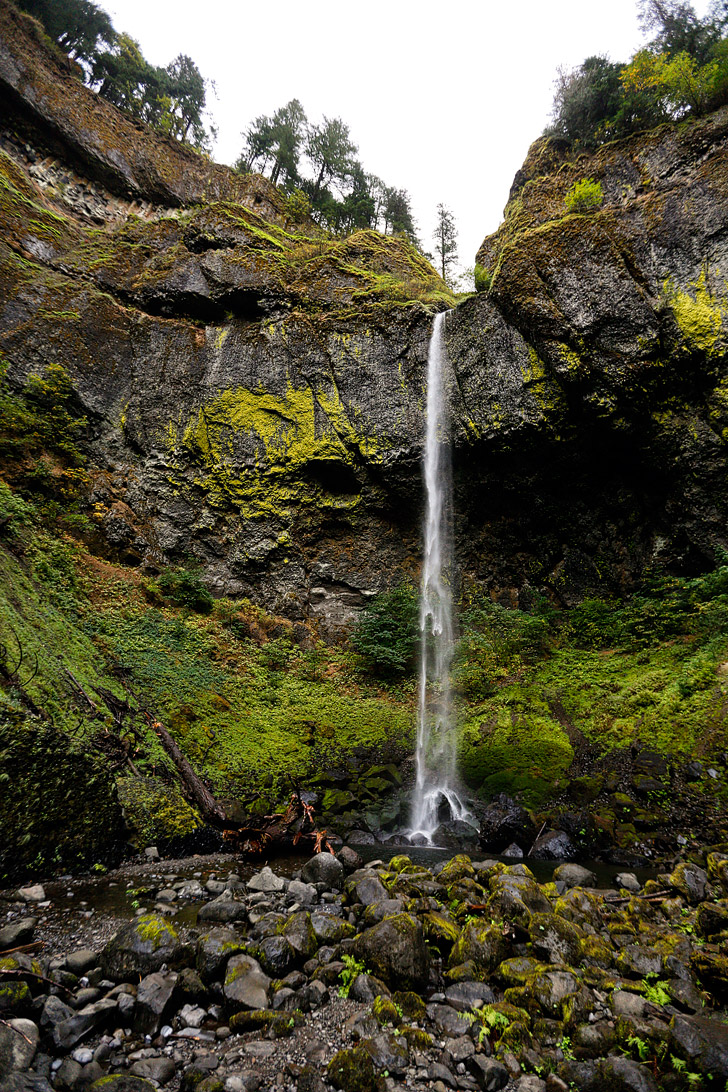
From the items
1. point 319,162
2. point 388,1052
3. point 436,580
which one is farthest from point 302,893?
point 319,162

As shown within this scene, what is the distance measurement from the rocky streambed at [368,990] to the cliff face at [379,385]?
951 cm

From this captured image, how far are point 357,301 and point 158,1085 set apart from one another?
16.4 metres

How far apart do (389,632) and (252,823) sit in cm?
685

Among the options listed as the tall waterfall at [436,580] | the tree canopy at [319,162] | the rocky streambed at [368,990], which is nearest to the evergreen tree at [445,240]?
the tree canopy at [319,162]

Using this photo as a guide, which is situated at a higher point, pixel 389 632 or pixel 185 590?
pixel 185 590

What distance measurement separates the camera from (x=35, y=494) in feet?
35.9

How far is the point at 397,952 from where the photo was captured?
10.8 ft

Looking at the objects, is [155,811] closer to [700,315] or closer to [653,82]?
[700,315]

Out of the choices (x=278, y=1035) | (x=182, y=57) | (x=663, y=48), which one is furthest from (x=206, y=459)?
(x=182, y=57)

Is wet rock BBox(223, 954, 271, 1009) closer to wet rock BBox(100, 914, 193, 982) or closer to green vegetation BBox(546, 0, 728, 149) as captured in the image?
wet rock BBox(100, 914, 193, 982)

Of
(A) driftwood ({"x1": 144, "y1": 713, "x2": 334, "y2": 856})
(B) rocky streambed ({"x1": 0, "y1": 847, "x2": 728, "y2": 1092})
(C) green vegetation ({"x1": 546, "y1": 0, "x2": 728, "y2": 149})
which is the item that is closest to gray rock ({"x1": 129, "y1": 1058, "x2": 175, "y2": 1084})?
(B) rocky streambed ({"x1": 0, "y1": 847, "x2": 728, "y2": 1092})

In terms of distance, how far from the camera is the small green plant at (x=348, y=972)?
316cm

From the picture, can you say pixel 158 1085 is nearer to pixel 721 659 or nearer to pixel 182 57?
pixel 721 659

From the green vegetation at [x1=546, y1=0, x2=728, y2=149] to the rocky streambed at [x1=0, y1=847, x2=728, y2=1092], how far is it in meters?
19.6
